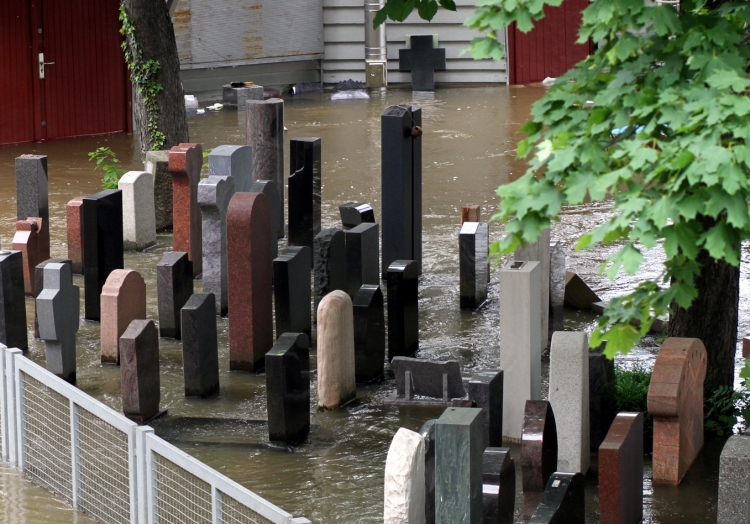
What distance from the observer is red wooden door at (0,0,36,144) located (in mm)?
16016

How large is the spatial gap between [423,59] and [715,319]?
15765 mm

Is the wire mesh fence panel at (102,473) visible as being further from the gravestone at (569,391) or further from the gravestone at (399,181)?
the gravestone at (399,181)

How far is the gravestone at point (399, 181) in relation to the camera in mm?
9492

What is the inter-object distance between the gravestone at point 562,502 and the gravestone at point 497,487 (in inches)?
7.9

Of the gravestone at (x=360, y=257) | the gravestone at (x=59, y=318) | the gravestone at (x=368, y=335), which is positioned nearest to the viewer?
the gravestone at (x=59, y=318)

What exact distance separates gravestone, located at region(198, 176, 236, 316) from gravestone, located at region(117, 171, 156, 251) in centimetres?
185

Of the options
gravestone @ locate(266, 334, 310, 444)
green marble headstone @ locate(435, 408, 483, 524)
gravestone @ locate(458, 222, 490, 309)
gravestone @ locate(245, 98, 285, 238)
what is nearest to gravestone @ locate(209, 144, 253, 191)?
gravestone @ locate(245, 98, 285, 238)

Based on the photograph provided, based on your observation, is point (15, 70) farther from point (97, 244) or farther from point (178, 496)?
point (178, 496)

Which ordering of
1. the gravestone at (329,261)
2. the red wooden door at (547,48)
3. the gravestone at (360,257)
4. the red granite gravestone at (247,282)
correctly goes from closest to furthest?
the red granite gravestone at (247,282), the gravestone at (329,261), the gravestone at (360,257), the red wooden door at (547,48)

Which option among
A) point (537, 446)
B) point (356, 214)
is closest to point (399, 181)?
point (356, 214)

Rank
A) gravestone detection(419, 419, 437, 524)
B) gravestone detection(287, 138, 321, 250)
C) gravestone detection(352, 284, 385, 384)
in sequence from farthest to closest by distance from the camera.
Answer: gravestone detection(287, 138, 321, 250), gravestone detection(352, 284, 385, 384), gravestone detection(419, 419, 437, 524)

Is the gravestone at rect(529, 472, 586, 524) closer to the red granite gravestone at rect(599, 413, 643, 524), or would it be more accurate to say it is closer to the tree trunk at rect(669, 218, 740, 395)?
the red granite gravestone at rect(599, 413, 643, 524)

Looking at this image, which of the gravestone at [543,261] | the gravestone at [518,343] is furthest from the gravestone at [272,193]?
the gravestone at [518,343]

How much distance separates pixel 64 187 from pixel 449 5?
27.4 ft
